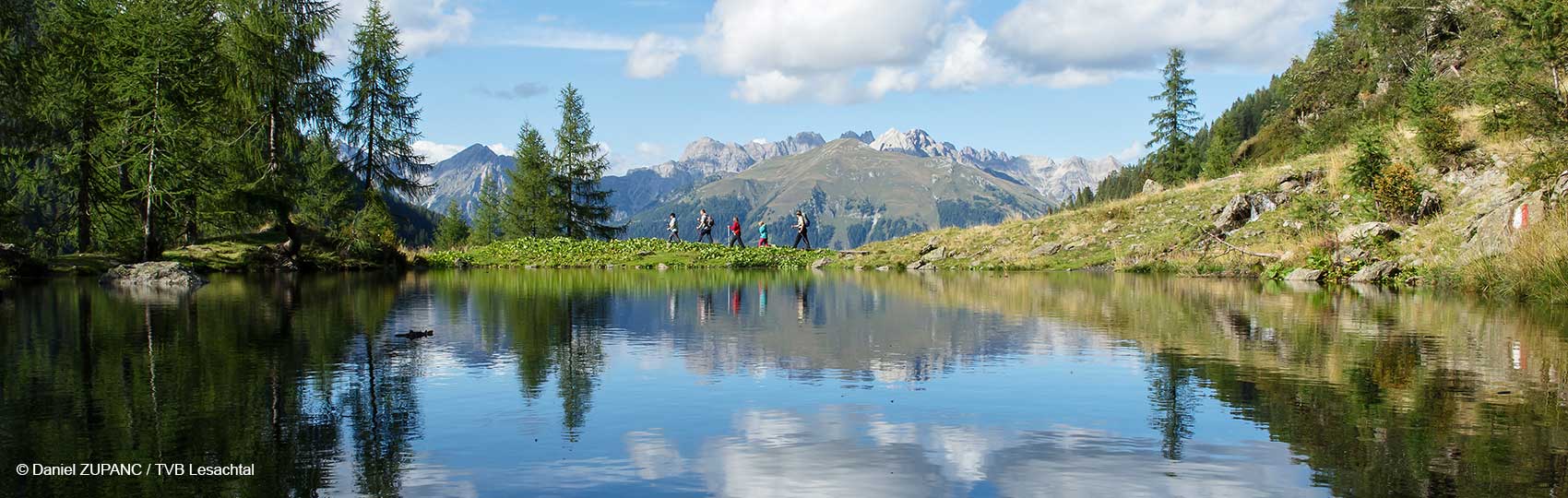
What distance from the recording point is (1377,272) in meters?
29.3

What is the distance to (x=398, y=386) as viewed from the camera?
10.7 m

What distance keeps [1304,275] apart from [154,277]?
34810mm

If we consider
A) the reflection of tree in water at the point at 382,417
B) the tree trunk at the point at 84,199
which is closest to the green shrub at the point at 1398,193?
the reflection of tree in water at the point at 382,417

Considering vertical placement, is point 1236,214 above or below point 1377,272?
above

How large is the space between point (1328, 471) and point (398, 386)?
8.60 meters

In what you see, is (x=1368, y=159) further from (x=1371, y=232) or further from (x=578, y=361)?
(x=578, y=361)

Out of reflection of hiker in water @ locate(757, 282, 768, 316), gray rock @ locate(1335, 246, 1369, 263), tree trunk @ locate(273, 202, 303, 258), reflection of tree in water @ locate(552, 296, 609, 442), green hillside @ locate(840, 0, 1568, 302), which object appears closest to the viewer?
reflection of tree in water @ locate(552, 296, 609, 442)

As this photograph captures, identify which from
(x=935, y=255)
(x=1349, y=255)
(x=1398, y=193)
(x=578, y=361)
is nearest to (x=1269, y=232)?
(x=1398, y=193)

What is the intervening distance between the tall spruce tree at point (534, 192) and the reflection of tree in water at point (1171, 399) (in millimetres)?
65310

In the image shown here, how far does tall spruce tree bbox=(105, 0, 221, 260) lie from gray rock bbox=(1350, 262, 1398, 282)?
39101 mm

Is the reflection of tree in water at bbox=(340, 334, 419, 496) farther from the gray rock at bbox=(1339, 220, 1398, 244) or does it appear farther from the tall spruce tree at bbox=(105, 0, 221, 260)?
the gray rock at bbox=(1339, 220, 1398, 244)

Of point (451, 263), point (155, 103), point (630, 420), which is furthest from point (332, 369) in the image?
point (451, 263)

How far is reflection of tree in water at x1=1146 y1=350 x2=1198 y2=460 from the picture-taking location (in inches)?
320

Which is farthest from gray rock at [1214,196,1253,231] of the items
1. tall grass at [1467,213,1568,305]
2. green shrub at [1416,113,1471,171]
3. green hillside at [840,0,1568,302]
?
tall grass at [1467,213,1568,305]
